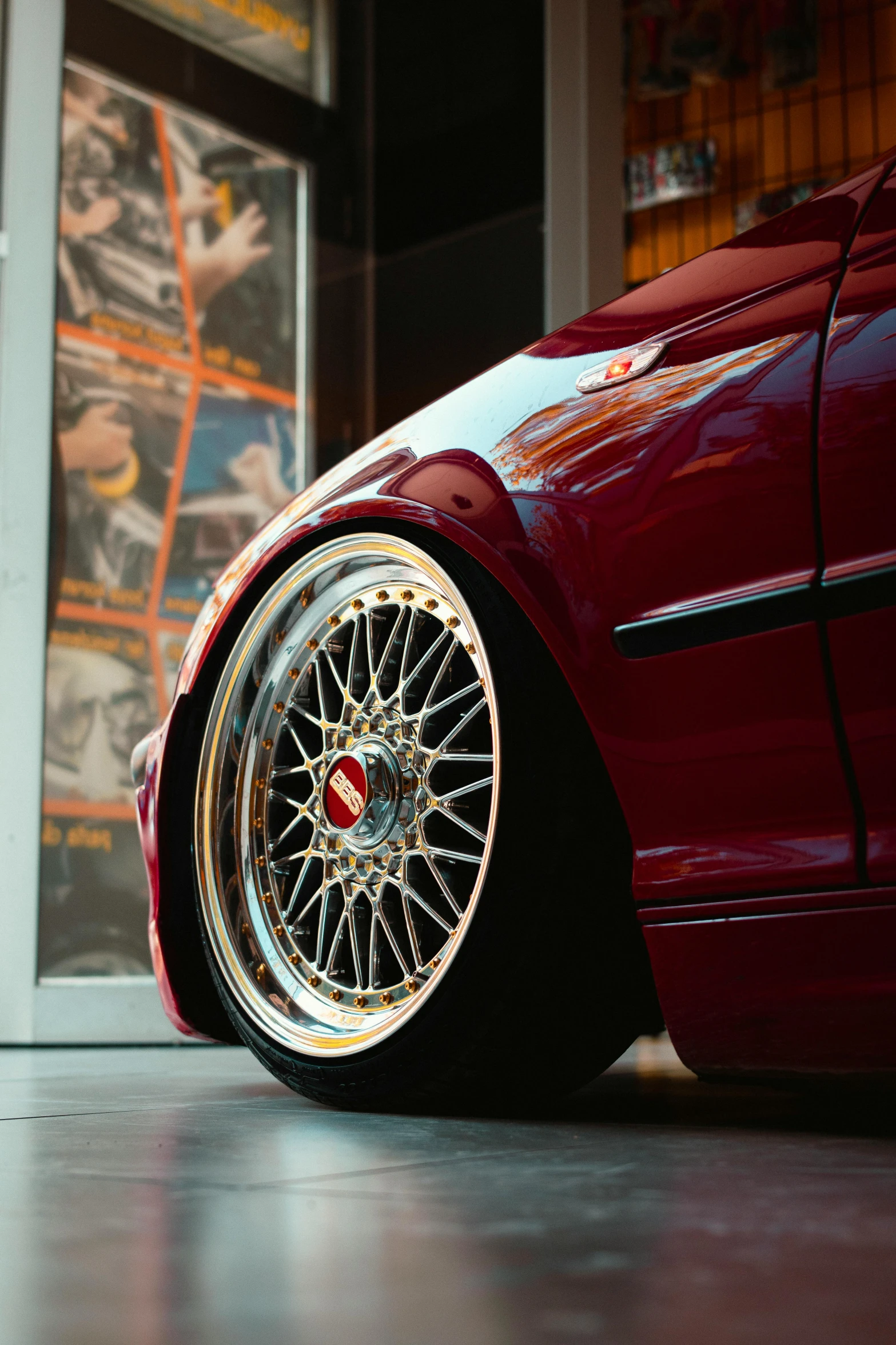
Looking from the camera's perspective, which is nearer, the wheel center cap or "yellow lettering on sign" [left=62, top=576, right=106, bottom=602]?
the wheel center cap

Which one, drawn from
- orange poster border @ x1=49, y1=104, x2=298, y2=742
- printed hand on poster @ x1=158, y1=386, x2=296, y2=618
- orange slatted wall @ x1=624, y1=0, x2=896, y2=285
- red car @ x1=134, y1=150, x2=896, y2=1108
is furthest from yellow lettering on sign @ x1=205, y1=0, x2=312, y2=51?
red car @ x1=134, y1=150, x2=896, y2=1108

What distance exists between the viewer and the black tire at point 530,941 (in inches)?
58.2

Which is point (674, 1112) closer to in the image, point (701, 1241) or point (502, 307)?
point (701, 1241)

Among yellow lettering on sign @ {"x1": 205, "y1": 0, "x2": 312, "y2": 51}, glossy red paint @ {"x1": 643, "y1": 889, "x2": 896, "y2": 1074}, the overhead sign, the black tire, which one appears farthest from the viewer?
yellow lettering on sign @ {"x1": 205, "y1": 0, "x2": 312, "y2": 51}

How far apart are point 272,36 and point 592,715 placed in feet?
12.1

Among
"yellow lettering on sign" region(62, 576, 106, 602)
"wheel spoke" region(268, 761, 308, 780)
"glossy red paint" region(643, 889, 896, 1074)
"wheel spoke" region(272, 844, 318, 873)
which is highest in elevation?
"yellow lettering on sign" region(62, 576, 106, 602)

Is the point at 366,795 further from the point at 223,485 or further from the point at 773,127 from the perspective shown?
the point at 773,127

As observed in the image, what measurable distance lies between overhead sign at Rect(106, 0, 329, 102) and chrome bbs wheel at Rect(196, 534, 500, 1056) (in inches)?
122

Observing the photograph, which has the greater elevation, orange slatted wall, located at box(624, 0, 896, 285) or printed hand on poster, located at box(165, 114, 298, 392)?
orange slatted wall, located at box(624, 0, 896, 285)

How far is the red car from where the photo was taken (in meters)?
1.31

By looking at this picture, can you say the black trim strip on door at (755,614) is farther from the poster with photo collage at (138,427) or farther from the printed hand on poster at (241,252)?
the printed hand on poster at (241,252)

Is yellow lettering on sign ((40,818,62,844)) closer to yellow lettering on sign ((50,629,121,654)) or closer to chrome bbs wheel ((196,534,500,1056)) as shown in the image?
yellow lettering on sign ((50,629,121,654))

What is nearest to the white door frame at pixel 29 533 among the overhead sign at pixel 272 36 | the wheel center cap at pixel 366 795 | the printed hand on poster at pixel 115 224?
the printed hand on poster at pixel 115 224

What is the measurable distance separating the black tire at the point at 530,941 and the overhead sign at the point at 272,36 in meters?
3.35
